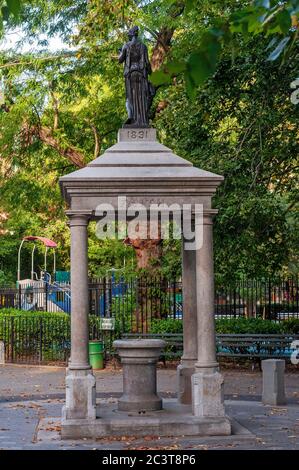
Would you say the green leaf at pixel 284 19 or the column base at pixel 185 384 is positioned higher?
the green leaf at pixel 284 19

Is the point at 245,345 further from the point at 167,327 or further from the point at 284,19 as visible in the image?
the point at 284,19

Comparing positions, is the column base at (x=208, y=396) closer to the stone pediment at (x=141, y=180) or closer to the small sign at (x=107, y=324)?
the stone pediment at (x=141, y=180)

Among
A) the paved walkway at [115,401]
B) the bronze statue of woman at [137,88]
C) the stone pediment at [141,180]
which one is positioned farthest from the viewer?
the bronze statue of woman at [137,88]

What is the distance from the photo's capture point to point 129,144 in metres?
12.8

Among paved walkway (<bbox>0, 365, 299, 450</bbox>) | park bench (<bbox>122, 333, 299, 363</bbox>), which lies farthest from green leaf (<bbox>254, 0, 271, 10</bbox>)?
park bench (<bbox>122, 333, 299, 363</bbox>)

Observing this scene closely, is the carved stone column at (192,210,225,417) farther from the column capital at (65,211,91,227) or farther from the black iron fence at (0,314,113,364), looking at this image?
the black iron fence at (0,314,113,364)

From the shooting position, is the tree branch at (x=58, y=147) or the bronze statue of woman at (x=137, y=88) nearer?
the bronze statue of woman at (x=137, y=88)

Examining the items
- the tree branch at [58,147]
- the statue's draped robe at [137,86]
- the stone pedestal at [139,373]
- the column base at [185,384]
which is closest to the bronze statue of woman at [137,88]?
the statue's draped robe at [137,86]

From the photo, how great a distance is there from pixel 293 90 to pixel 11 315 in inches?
420

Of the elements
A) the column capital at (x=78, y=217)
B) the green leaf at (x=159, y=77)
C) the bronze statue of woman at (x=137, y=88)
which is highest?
the bronze statue of woman at (x=137, y=88)

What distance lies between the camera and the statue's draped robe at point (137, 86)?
13.0 metres

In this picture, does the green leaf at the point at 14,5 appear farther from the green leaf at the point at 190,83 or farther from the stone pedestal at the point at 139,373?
the stone pedestal at the point at 139,373

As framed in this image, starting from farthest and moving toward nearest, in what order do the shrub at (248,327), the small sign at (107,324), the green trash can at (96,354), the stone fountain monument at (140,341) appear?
1. the small sign at (107,324)
2. the shrub at (248,327)
3. the green trash can at (96,354)
4. the stone fountain monument at (140,341)
